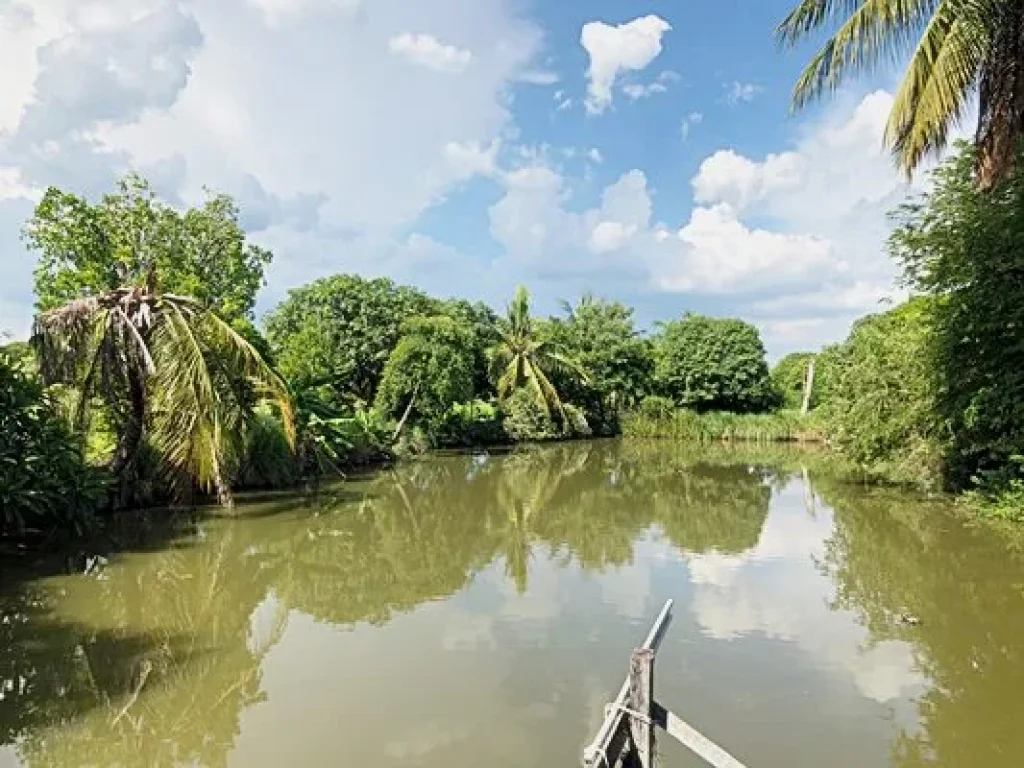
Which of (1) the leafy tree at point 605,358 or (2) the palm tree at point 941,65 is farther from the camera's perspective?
(1) the leafy tree at point 605,358

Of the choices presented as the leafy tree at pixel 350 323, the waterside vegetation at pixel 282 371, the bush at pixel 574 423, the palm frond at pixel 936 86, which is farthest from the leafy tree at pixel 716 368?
the palm frond at pixel 936 86

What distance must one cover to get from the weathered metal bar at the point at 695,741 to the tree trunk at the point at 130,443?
1218 centimetres

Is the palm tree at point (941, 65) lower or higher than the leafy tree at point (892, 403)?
higher

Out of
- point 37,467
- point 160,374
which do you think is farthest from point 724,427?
point 37,467

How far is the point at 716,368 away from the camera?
3625 centimetres

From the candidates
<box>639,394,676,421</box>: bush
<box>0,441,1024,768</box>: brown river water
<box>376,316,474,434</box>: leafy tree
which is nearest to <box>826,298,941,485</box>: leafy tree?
<box>0,441,1024,768</box>: brown river water

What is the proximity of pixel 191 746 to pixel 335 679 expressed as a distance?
1.36 metres

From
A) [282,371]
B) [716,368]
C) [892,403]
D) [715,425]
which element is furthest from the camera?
[716,368]

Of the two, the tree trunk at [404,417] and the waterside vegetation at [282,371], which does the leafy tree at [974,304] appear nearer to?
the waterside vegetation at [282,371]

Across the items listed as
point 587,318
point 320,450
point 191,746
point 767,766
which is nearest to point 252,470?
point 320,450

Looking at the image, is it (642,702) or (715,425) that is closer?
(642,702)

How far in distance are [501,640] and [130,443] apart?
903cm

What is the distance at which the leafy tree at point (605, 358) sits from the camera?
117ft

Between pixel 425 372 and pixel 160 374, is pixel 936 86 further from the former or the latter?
pixel 425 372
